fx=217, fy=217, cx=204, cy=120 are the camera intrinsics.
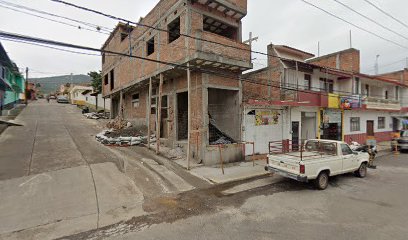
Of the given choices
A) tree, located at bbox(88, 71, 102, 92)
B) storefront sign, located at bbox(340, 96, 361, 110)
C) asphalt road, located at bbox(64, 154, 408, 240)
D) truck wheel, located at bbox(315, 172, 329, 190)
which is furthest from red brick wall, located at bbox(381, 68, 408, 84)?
tree, located at bbox(88, 71, 102, 92)

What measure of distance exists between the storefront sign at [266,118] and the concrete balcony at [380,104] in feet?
37.6

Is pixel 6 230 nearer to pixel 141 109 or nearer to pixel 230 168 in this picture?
pixel 230 168

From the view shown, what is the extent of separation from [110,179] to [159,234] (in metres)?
3.92

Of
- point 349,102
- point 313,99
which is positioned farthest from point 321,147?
point 349,102

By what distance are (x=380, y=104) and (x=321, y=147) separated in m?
17.9

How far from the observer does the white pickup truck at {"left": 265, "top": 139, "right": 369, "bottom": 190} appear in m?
7.76

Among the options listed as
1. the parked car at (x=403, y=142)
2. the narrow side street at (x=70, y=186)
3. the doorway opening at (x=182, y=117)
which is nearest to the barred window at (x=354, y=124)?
the parked car at (x=403, y=142)

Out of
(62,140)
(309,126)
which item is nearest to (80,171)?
(62,140)

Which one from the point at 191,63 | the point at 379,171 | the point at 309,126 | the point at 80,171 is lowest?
the point at 379,171

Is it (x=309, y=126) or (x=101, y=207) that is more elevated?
(x=309, y=126)

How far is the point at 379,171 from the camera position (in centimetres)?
1117

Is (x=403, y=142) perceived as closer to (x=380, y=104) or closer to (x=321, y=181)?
(x=380, y=104)

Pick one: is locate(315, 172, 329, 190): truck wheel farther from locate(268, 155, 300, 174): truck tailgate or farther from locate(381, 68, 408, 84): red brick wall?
locate(381, 68, 408, 84): red brick wall

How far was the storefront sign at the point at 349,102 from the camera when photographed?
17656 mm
